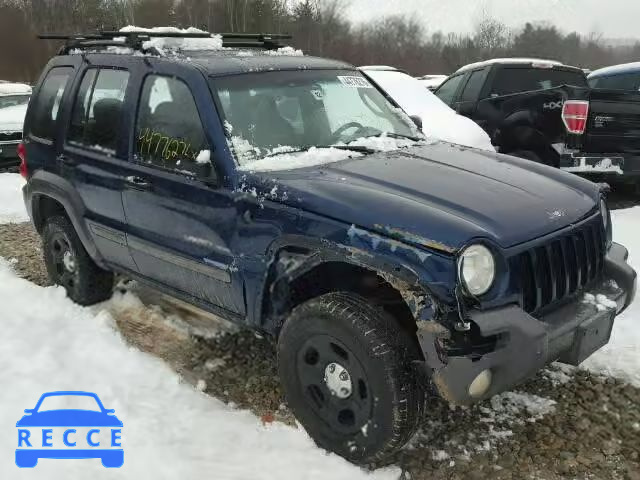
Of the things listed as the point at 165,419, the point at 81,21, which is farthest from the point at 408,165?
the point at 81,21

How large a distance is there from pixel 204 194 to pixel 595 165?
496 centimetres

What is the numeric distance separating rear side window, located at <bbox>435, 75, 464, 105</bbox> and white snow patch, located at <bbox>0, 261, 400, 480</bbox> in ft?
21.2

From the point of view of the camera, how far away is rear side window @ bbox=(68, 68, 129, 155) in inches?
158

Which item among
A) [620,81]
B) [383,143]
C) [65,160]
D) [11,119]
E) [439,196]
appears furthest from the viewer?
[11,119]

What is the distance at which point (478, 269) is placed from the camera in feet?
8.54

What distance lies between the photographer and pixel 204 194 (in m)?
3.36

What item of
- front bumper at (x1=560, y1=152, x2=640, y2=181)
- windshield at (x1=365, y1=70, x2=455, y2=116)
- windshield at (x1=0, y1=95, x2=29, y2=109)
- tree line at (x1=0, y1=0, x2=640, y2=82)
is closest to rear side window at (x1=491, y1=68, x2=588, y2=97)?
windshield at (x1=365, y1=70, x2=455, y2=116)

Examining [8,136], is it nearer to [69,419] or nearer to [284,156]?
[69,419]

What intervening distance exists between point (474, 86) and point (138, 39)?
19.1ft

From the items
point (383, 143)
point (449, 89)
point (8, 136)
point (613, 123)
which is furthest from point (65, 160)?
point (8, 136)

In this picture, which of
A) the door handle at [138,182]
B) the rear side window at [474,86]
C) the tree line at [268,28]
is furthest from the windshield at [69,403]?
the tree line at [268,28]

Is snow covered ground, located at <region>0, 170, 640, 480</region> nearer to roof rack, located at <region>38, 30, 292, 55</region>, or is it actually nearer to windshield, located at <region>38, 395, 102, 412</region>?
windshield, located at <region>38, 395, 102, 412</region>

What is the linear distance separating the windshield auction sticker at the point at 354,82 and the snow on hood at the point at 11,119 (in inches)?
368

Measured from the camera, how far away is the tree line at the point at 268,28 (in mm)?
33656
